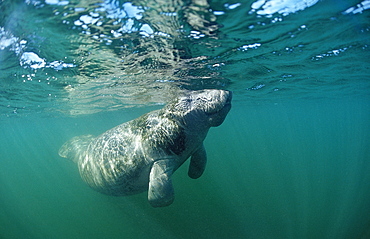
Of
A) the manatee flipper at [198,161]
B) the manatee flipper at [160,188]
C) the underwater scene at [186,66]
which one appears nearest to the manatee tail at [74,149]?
the underwater scene at [186,66]

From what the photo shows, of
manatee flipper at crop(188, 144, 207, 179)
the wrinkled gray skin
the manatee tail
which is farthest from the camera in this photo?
the manatee tail

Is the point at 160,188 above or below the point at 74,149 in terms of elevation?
above

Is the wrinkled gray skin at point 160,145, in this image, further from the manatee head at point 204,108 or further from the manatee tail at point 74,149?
the manatee tail at point 74,149

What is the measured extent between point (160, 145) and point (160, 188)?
1.09m

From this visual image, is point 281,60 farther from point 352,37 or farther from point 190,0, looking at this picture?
point 190,0

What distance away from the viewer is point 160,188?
181 inches

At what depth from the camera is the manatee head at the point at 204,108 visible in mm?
5258

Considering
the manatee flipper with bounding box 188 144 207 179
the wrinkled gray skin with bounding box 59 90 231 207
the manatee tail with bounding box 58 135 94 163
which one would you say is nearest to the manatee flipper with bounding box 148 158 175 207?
the wrinkled gray skin with bounding box 59 90 231 207

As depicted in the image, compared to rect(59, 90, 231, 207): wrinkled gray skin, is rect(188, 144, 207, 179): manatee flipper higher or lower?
lower

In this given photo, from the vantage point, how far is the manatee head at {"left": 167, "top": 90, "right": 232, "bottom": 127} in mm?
5258

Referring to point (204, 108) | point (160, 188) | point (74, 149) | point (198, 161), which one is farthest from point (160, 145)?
point (74, 149)

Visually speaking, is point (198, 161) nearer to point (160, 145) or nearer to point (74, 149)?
point (160, 145)

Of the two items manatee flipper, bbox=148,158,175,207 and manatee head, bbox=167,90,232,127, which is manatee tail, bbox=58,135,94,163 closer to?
manatee flipper, bbox=148,158,175,207

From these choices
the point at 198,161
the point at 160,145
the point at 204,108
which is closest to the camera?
the point at 160,145
